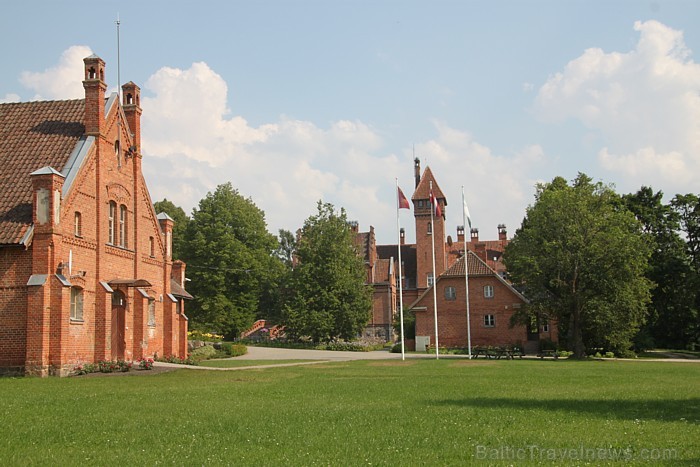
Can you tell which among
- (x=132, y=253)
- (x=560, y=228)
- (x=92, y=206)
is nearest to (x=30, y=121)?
(x=92, y=206)

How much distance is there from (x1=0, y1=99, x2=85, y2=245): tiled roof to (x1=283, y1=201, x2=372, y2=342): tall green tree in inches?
1420

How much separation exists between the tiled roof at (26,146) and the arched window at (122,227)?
3.94m

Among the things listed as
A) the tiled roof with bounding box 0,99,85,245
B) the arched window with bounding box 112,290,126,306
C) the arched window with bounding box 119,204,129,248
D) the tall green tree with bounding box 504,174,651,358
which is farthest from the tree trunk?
the tiled roof with bounding box 0,99,85,245

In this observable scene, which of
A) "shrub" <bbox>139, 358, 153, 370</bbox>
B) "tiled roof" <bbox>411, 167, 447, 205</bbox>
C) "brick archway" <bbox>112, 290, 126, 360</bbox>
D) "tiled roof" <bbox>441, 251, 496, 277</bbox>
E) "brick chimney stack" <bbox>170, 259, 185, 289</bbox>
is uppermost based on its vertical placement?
"tiled roof" <bbox>411, 167, 447, 205</bbox>

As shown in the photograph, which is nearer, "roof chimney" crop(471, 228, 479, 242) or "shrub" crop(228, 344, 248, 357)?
"shrub" crop(228, 344, 248, 357)

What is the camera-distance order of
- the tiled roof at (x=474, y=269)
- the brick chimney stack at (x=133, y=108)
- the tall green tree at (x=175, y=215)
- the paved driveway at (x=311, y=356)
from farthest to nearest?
1. the tall green tree at (x=175, y=215)
2. the tiled roof at (x=474, y=269)
3. the paved driveway at (x=311, y=356)
4. the brick chimney stack at (x=133, y=108)

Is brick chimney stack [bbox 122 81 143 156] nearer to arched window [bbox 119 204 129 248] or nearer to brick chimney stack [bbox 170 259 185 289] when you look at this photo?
arched window [bbox 119 204 129 248]

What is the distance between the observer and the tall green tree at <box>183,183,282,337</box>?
6319cm

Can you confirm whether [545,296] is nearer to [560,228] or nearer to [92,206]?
[560,228]

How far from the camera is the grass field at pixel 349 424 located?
937cm

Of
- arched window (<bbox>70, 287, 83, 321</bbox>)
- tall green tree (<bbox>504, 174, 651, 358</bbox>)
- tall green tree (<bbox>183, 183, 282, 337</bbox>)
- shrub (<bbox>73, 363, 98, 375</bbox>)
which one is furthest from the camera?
tall green tree (<bbox>183, 183, 282, 337</bbox>)

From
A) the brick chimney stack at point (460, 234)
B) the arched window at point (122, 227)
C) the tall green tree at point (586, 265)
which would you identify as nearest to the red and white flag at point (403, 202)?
the tall green tree at point (586, 265)

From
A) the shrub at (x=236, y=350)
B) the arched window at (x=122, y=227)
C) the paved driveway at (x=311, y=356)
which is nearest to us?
the arched window at (x=122, y=227)

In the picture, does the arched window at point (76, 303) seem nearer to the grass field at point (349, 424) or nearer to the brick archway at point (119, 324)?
the brick archway at point (119, 324)
